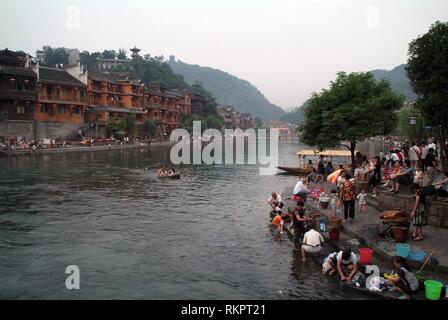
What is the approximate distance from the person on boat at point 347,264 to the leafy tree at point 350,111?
55.4ft

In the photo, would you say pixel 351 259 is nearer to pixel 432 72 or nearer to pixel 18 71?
pixel 432 72

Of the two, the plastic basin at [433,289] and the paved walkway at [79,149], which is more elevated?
the paved walkway at [79,149]

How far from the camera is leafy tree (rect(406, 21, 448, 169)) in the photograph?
53.6 feet

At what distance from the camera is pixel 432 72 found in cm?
1672

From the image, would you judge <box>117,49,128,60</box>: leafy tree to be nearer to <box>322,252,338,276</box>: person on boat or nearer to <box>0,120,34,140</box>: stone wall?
<box>0,120,34,140</box>: stone wall

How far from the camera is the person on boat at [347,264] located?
11.3m

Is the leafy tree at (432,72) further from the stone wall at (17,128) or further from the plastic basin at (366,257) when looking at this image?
the stone wall at (17,128)

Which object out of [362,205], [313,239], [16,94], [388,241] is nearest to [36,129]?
[16,94]

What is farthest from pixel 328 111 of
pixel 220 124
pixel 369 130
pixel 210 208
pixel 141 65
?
pixel 141 65

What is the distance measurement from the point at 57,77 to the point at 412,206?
217 ft

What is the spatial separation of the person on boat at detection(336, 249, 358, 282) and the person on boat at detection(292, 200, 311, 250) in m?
2.86

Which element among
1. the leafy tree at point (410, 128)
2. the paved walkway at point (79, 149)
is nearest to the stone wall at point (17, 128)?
the paved walkway at point (79, 149)

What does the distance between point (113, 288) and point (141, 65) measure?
132506 mm

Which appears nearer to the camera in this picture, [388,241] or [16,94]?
[388,241]
